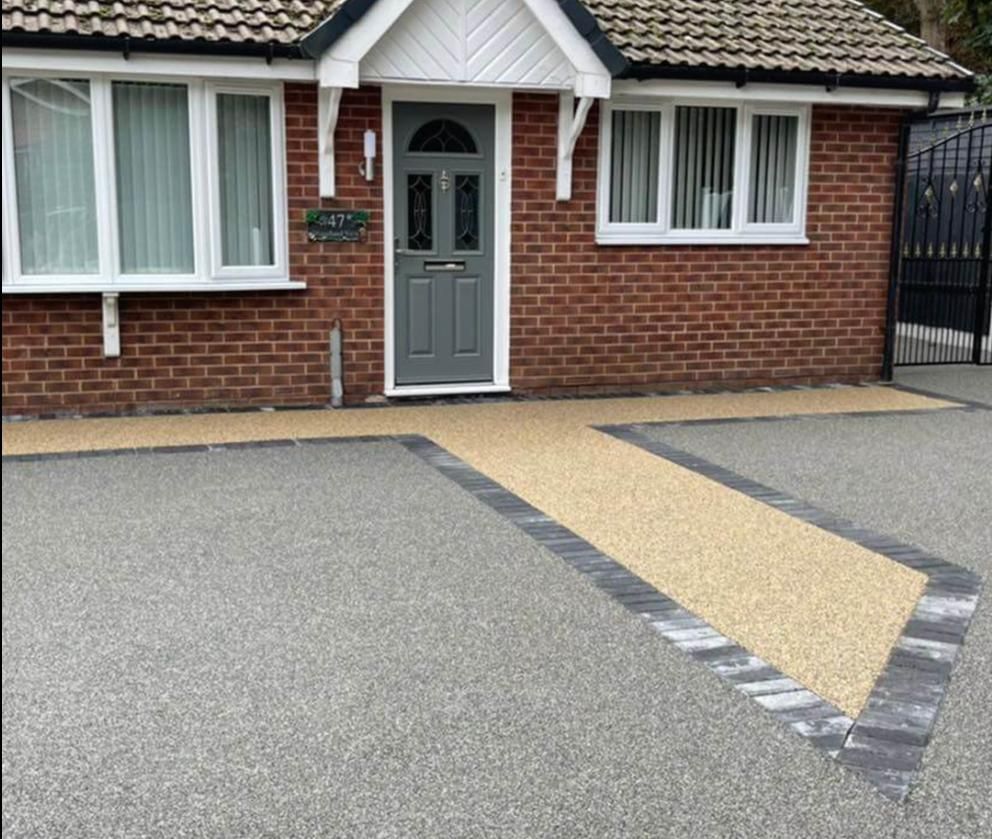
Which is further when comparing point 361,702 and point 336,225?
point 336,225

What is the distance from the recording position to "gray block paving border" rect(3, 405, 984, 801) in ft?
11.8

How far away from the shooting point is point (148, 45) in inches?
338

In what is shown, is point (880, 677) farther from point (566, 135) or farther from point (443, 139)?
point (443, 139)

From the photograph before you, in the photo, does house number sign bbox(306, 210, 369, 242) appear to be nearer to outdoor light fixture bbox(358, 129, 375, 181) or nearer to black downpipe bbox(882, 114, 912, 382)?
outdoor light fixture bbox(358, 129, 375, 181)

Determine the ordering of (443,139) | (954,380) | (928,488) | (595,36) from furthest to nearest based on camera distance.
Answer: (954,380), (443,139), (595,36), (928,488)

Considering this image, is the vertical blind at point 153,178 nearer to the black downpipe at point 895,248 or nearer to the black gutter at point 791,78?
the black gutter at point 791,78

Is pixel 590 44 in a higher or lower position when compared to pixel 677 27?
lower

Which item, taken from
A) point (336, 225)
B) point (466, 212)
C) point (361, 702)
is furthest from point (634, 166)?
point (361, 702)

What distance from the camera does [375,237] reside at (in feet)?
32.3

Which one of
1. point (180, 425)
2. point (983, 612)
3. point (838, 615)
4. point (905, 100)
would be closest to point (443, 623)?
point (838, 615)

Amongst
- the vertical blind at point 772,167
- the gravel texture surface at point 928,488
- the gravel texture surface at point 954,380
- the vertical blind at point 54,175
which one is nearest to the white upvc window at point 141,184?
the vertical blind at point 54,175

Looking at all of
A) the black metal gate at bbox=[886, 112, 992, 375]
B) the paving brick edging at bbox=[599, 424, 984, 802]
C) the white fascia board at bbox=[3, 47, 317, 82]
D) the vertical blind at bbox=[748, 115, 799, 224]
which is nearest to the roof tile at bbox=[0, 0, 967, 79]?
the white fascia board at bbox=[3, 47, 317, 82]

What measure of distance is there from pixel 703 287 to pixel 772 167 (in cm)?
136

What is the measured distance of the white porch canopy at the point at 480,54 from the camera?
9.24 metres
